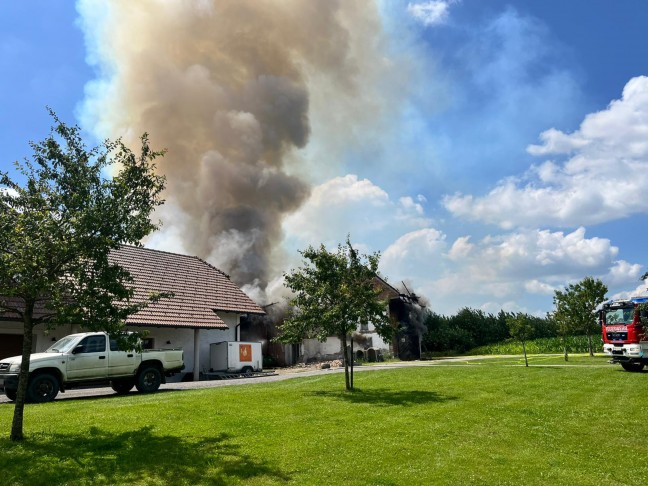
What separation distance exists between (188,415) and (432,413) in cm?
539

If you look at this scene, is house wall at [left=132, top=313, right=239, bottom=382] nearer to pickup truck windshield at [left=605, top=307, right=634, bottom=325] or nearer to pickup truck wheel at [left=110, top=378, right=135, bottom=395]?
pickup truck wheel at [left=110, top=378, right=135, bottom=395]

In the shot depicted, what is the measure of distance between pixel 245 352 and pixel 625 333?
17695mm

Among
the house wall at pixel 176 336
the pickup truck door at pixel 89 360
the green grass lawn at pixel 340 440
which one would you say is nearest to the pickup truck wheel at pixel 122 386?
the pickup truck door at pixel 89 360

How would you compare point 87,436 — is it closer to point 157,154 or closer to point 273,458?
point 273,458

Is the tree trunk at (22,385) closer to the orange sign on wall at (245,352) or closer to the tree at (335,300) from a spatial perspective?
the tree at (335,300)

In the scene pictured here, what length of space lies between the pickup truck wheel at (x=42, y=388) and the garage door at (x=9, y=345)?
7247 mm

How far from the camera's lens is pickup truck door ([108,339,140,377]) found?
51.9 feet

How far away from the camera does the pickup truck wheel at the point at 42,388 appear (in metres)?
14.0

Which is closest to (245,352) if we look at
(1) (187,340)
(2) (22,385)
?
(1) (187,340)

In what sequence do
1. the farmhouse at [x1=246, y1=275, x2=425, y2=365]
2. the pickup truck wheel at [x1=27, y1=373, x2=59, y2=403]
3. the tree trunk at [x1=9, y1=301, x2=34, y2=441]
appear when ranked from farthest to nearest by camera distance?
the farmhouse at [x1=246, y1=275, x2=425, y2=365] → the pickup truck wheel at [x1=27, y1=373, x2=59, y2=403] → the tree trunk at [x1=9, y1=301, x2=34, y2=441]

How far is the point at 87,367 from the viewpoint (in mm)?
15227

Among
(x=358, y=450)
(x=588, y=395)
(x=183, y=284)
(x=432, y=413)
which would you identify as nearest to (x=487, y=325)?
(x=183, y=284)

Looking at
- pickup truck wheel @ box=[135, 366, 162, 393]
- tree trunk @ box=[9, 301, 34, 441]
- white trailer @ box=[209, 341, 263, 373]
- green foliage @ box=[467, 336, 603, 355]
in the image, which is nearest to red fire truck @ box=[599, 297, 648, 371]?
Result: green foliage @ box=[467, 336, 603, 355]

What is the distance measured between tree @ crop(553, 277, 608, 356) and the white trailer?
18.4 metres
